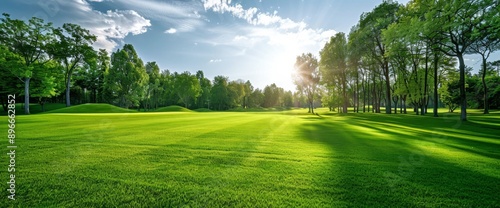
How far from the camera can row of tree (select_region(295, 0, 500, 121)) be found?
18.4 m

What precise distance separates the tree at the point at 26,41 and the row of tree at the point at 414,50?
5271 centimetres

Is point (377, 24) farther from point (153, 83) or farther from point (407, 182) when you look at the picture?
point (153, 83)

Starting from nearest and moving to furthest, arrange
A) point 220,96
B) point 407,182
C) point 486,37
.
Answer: point 407,182, point 486,37, point 220,96

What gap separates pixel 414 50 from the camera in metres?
22.8

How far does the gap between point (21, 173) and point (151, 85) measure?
70.9m

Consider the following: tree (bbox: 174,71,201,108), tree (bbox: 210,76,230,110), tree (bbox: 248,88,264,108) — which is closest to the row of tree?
tree (bbox: 174,71,201,108)

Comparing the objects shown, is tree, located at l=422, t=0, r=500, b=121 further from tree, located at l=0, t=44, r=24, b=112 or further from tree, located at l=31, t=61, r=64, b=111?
tree, located at l=31, t=61, r=64, b=111

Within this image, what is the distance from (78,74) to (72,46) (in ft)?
75.2

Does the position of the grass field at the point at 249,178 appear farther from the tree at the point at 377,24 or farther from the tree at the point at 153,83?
the tree at the point at 153,83

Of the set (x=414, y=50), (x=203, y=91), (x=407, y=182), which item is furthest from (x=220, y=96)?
(x=407, y=182)

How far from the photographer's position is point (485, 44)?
23219 mm

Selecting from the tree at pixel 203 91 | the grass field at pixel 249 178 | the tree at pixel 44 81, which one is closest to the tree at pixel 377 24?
the grass field at pixel 249 178

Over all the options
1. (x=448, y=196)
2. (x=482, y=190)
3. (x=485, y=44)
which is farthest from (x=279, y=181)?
(x=485, y=44)

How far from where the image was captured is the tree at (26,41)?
33.1 m
